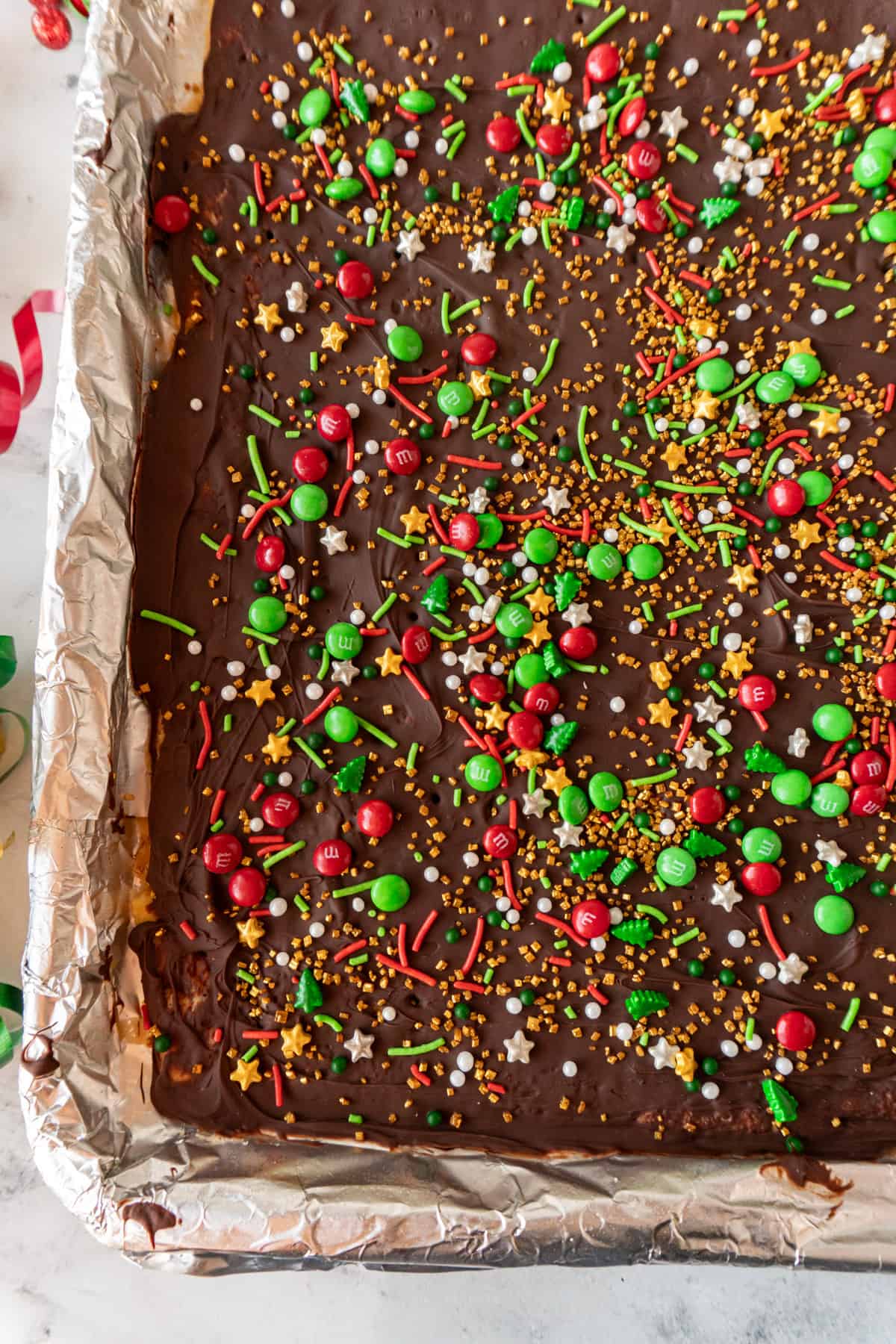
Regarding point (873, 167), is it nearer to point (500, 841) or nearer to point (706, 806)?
point (706, 806)

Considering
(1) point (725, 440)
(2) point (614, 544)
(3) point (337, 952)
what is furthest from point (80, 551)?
Answer: (1) point (725, 440)

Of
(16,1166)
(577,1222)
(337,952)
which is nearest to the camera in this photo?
(577,1222)

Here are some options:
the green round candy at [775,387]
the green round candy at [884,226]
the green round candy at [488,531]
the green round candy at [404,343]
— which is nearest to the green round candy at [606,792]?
the green round candy at [488,531]

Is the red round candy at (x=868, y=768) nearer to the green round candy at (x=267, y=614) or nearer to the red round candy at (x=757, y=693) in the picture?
the red round candy at (x=757, y=693)

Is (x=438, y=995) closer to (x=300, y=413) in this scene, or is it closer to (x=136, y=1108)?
(x=136, y=1108)

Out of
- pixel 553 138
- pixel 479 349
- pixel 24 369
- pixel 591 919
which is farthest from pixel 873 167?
pixel 24 369

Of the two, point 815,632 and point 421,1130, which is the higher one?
point 815,632
